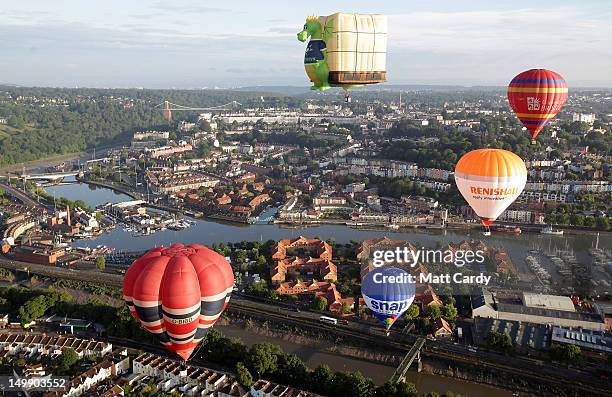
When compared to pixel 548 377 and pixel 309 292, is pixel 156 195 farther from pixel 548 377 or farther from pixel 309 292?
pixel 548 377

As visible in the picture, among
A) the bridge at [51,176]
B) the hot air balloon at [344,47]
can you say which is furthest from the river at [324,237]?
the bridge at [51,176]

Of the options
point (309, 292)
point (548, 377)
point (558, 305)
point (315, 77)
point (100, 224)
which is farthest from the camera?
point (100, 224)

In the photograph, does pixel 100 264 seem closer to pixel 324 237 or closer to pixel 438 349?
pixel 324 237

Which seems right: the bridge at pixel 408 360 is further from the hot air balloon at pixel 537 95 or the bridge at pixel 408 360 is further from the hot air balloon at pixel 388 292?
the hot air balloon at pixel 537 95

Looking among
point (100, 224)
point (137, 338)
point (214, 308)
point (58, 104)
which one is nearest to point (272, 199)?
point (100, 224)

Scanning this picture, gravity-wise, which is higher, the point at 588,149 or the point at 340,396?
the point at 588,149

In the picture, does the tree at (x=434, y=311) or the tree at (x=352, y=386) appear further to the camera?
the tree at (x=434, y=311)

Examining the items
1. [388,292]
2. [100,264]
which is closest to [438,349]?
[388,292]
